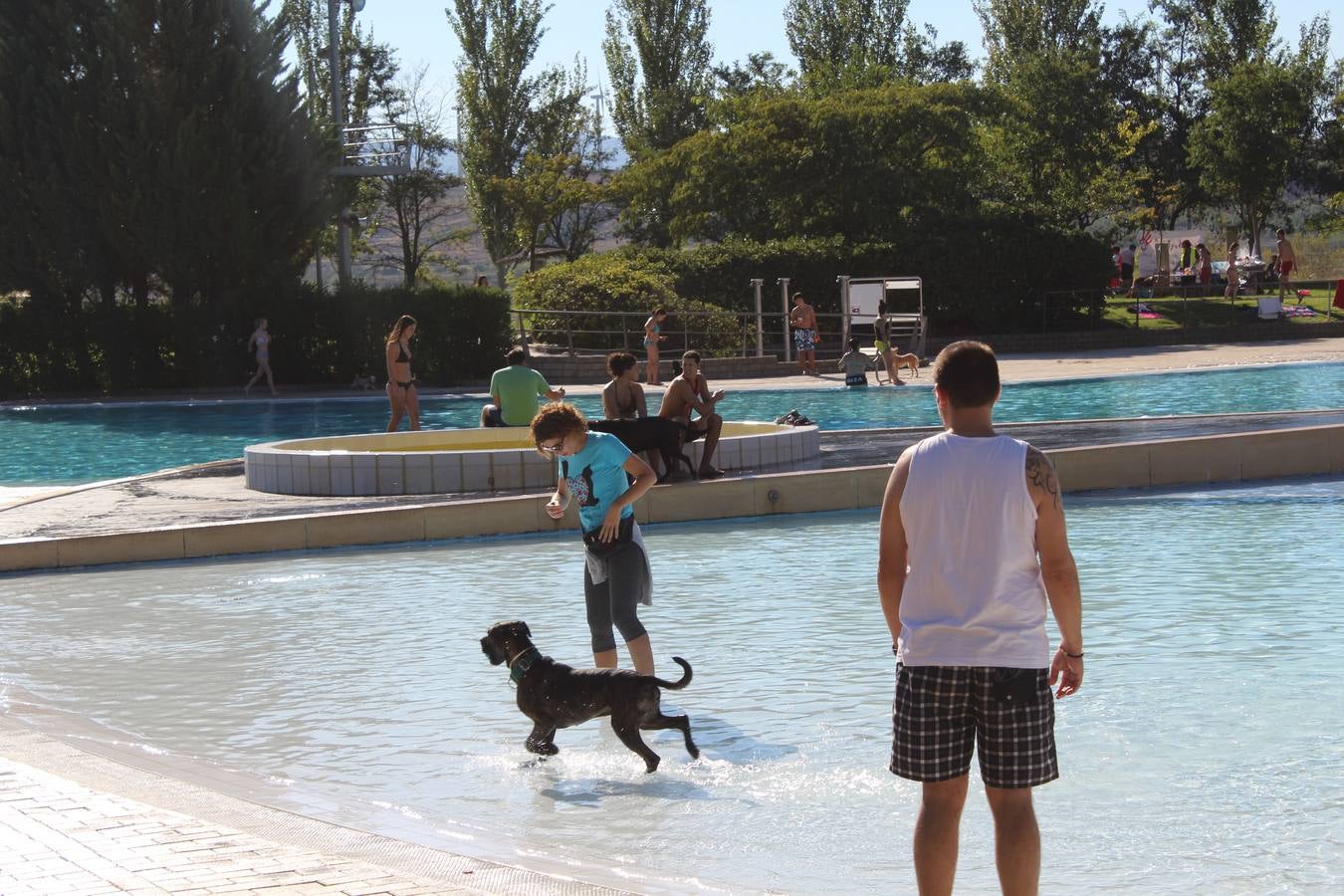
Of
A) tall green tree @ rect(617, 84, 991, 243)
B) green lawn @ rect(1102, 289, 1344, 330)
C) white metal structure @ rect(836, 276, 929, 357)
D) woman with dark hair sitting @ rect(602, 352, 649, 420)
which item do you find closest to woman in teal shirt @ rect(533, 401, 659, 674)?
woman with dark hair sitting @ rect(602, 352, 649, 420)

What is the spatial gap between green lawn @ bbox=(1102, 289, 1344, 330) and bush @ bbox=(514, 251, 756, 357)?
10.1 metres

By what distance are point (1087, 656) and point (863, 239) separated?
3126 cm

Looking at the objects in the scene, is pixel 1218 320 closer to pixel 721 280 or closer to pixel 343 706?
pixel 721 280

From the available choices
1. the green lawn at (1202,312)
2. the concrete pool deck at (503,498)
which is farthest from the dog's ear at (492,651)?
the green lawn at (1202,312)

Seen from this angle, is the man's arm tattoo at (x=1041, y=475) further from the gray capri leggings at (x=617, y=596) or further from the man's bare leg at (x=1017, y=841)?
the gray capri leggings at (x=617, y=596)

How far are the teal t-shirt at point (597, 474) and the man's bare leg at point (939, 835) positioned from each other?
119 inches

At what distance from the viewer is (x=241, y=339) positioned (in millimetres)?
31719

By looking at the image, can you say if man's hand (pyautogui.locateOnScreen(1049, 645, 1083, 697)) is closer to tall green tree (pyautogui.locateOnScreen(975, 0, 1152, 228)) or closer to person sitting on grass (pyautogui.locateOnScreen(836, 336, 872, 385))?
person sitting on grass (pyautogui.locateOnScreen(836, 336, 872, 385))

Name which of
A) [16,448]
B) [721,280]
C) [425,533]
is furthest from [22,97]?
[425,533]

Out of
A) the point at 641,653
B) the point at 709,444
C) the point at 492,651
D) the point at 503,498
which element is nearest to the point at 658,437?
the point at 709,444

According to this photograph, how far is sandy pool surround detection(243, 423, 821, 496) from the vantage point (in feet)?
47.1

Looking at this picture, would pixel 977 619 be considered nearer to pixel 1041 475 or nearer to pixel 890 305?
pixel 1041 475

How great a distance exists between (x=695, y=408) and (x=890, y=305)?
2280cm

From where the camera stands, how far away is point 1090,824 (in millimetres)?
5641
